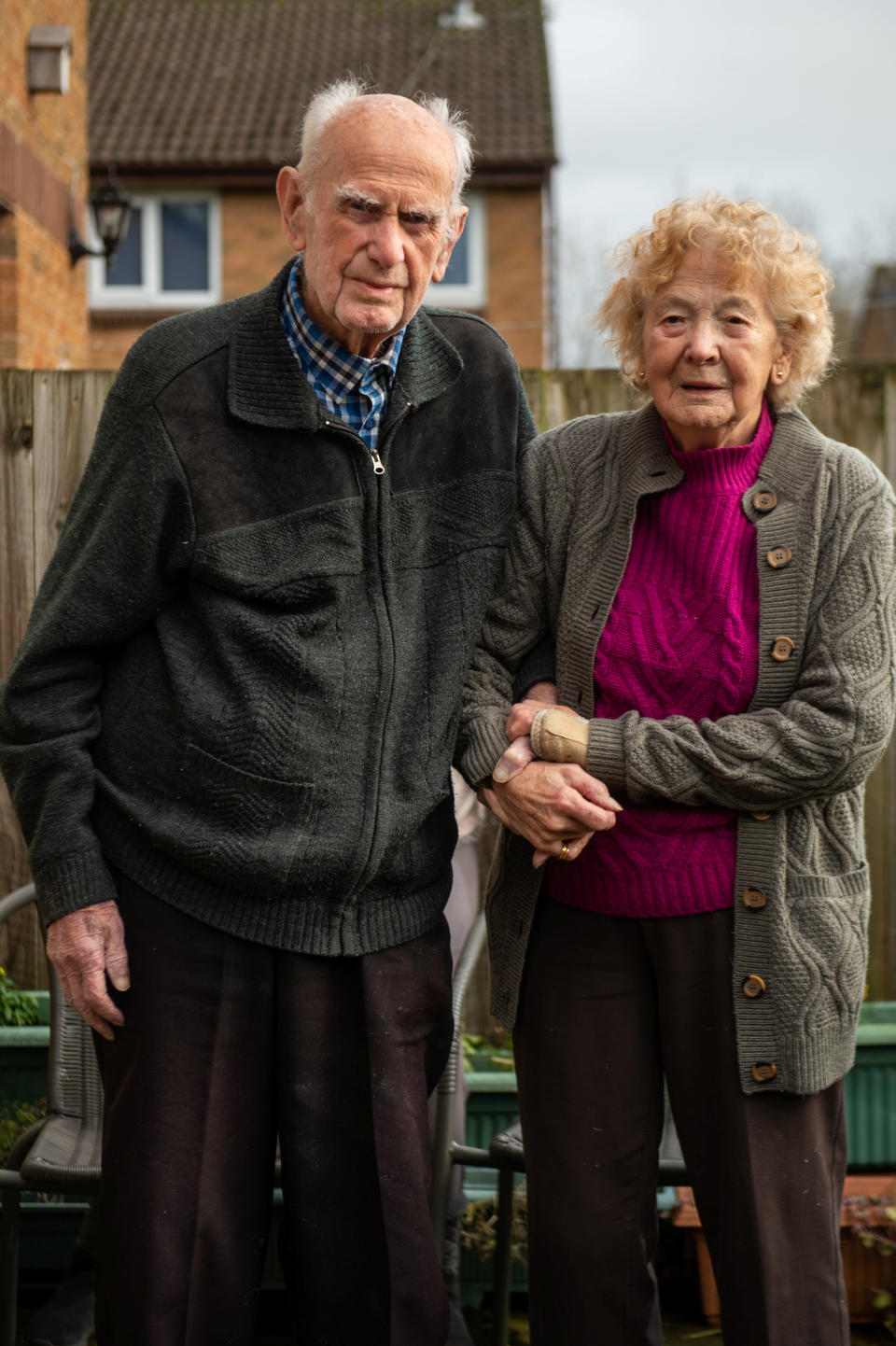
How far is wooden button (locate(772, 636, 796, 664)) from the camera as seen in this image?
2010 mm

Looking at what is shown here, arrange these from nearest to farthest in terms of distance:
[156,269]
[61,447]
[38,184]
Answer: [61,447]
[38,184]
[156,269]

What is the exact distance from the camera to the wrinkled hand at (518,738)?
6.93 feet

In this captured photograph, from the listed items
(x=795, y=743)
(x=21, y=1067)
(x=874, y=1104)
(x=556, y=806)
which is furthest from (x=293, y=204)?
(x=874, y=1104)

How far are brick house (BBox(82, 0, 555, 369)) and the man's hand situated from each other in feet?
46.9

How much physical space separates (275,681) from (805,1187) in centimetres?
110

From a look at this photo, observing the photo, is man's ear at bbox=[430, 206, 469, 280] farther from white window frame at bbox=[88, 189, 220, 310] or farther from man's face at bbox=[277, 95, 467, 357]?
white window frame at bbox=[88, 189, 220, 310]

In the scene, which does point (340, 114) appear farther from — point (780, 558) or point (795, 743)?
point (795, 743)

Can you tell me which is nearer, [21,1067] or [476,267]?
[21,1067]

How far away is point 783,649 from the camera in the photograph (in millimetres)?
2012

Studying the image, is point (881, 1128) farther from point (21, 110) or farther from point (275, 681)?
point (21, 110)

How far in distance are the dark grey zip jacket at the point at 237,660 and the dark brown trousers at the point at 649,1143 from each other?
1.03 ft

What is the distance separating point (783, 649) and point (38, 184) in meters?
7.57

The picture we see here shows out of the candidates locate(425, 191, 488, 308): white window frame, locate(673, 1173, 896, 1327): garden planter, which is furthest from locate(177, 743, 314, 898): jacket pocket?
locate(425, 191, 488, 308): white window frame

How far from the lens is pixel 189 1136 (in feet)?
6.66
